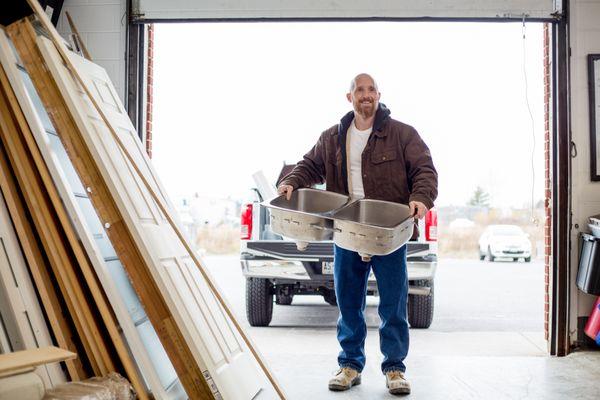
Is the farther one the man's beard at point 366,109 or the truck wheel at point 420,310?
the truck wheel at point 420,310

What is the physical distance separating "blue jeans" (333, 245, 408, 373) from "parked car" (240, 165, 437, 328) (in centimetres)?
181

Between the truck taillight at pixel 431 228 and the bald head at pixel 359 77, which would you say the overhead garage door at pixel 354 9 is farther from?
the truck taillight at pixel 431 228

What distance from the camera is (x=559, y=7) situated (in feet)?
14.5

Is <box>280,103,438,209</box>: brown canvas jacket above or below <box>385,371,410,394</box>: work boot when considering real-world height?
above

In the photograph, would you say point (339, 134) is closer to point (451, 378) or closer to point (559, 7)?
point (451, 378)

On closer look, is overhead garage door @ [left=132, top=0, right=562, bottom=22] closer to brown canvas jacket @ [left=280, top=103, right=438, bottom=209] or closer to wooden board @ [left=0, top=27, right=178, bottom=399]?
brown canvas jacket @ [left=280, top=103, right=438, bottom=209]

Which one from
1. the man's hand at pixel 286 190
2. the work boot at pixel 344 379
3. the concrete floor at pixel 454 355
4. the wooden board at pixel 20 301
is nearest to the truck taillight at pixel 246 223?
the concrete floor at pixel 454 355

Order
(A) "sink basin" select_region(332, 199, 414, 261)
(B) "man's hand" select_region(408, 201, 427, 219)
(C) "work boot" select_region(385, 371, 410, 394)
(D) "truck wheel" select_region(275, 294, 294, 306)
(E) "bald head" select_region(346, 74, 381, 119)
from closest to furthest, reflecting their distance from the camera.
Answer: (A) "sink basin" select_region(332, 199, 414, 261)
(B) "man's hand" select_region(408, 201, 427, 219)
(C) "work boot" select_region(385, 371, 410, 394)
(E) "bald head" select_region(346, 74, 381, 119)
(D) "truck wheel" select_region(275, 294, 294, 306)

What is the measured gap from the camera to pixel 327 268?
545 centimetres

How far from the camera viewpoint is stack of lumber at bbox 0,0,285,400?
2.79m

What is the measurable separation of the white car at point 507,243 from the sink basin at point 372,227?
1344 centimetres

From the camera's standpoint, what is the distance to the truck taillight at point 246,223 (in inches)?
223

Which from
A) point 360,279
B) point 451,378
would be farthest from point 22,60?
point 451,378

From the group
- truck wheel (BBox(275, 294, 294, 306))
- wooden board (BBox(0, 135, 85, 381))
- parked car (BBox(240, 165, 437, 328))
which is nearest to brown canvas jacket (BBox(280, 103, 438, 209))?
wooden board (BBox(0, 135, 85, 381))
